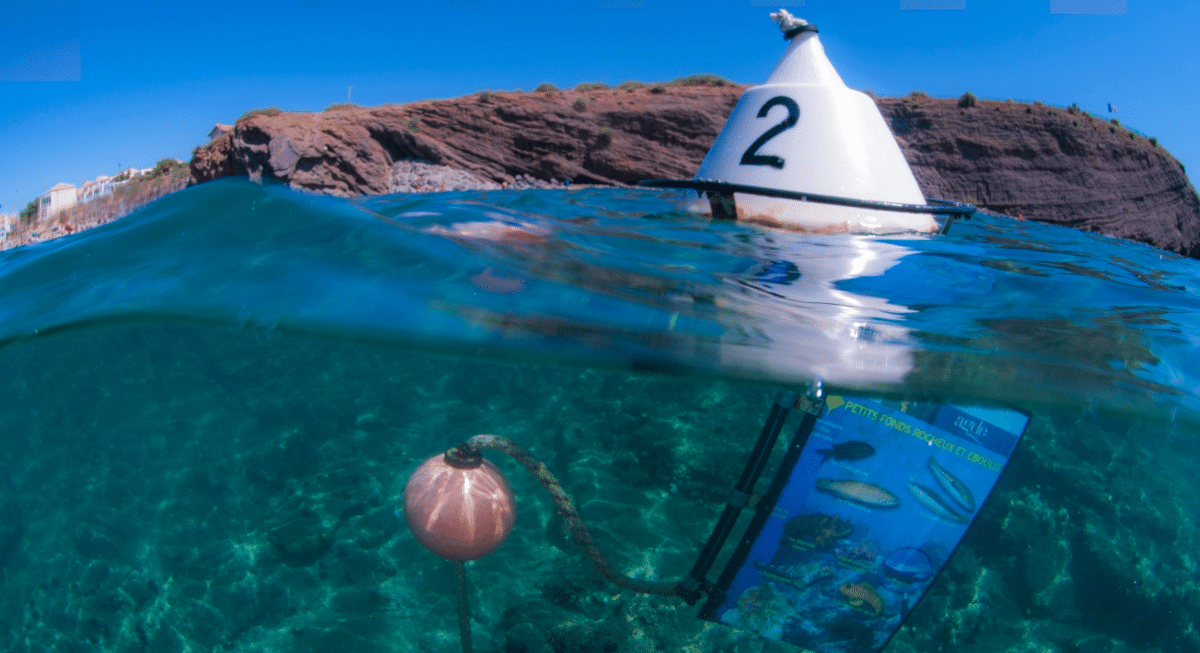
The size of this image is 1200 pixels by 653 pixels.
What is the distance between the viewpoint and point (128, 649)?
558 cm

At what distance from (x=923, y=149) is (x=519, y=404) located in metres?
22.9

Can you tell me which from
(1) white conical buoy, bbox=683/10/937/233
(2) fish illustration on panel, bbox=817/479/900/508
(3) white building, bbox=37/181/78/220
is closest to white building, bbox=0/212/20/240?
(3) white building, bbox=37/181/78/220

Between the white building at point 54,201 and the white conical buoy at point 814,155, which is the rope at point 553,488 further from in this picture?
the white building at point 54,201

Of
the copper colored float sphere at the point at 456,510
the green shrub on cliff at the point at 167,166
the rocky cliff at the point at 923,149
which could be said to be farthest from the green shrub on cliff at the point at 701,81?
the copper colored float sphere at the point at 456,510

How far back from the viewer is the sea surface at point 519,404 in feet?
14.6

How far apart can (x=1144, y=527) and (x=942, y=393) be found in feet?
18.3

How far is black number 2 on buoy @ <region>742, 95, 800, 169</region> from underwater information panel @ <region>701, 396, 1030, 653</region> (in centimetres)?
271

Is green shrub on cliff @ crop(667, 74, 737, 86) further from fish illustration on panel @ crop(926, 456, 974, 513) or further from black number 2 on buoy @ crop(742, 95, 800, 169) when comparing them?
fish illustration on panel @ crop(926, 456, 974, 513)

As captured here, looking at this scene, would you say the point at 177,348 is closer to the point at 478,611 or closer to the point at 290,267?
the point at 290,267

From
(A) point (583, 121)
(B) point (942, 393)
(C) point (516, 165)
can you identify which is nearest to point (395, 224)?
(B) point (942, 393)

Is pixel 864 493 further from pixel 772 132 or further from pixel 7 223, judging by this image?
pixel 7 223

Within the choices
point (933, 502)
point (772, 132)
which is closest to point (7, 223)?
point (772, 132)

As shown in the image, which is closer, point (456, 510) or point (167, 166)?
point (456, 510)

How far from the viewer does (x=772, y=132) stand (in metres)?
5.31
